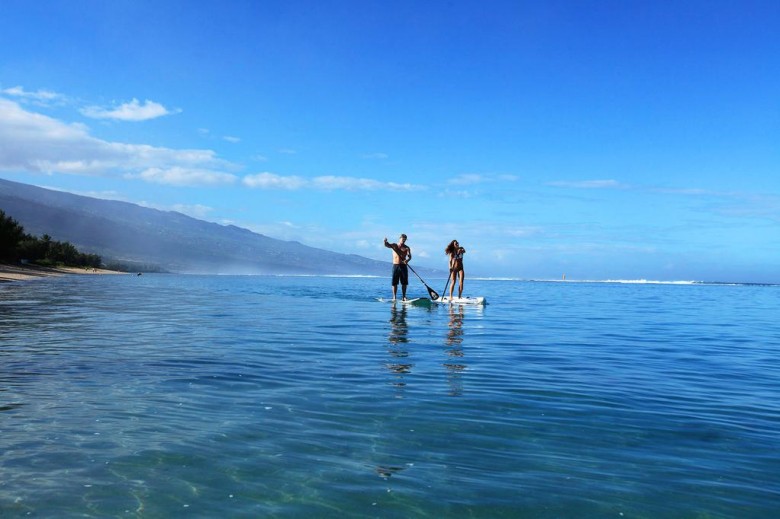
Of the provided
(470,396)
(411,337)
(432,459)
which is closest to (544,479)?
(432,459)

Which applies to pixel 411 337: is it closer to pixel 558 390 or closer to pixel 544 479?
pixel 558 390

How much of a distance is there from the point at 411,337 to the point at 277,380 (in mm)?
7021

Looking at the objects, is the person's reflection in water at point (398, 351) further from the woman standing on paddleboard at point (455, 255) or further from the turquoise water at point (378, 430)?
the woman standing on paddleboard at point (455, 255)

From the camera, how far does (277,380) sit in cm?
968

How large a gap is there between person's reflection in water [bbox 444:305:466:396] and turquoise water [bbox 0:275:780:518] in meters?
0.10

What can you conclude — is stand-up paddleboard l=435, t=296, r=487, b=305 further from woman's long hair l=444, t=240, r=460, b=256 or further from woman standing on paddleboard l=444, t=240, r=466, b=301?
woman's long hair l=444, t=240, r=460, b=256

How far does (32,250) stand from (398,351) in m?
84.0

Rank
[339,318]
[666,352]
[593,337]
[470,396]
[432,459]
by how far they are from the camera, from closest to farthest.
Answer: [432,459] < [470,396] < [666,352] < [593,337] < [339,318]

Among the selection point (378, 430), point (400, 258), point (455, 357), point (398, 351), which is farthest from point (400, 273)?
point (378, 430)

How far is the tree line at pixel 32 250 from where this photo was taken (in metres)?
69.0

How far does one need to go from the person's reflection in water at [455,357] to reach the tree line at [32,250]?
217 feet

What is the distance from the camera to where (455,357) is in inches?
502

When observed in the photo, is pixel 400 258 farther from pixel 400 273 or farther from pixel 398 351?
pixel 398 351

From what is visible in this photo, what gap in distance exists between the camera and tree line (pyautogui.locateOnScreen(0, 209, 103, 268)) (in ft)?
226
